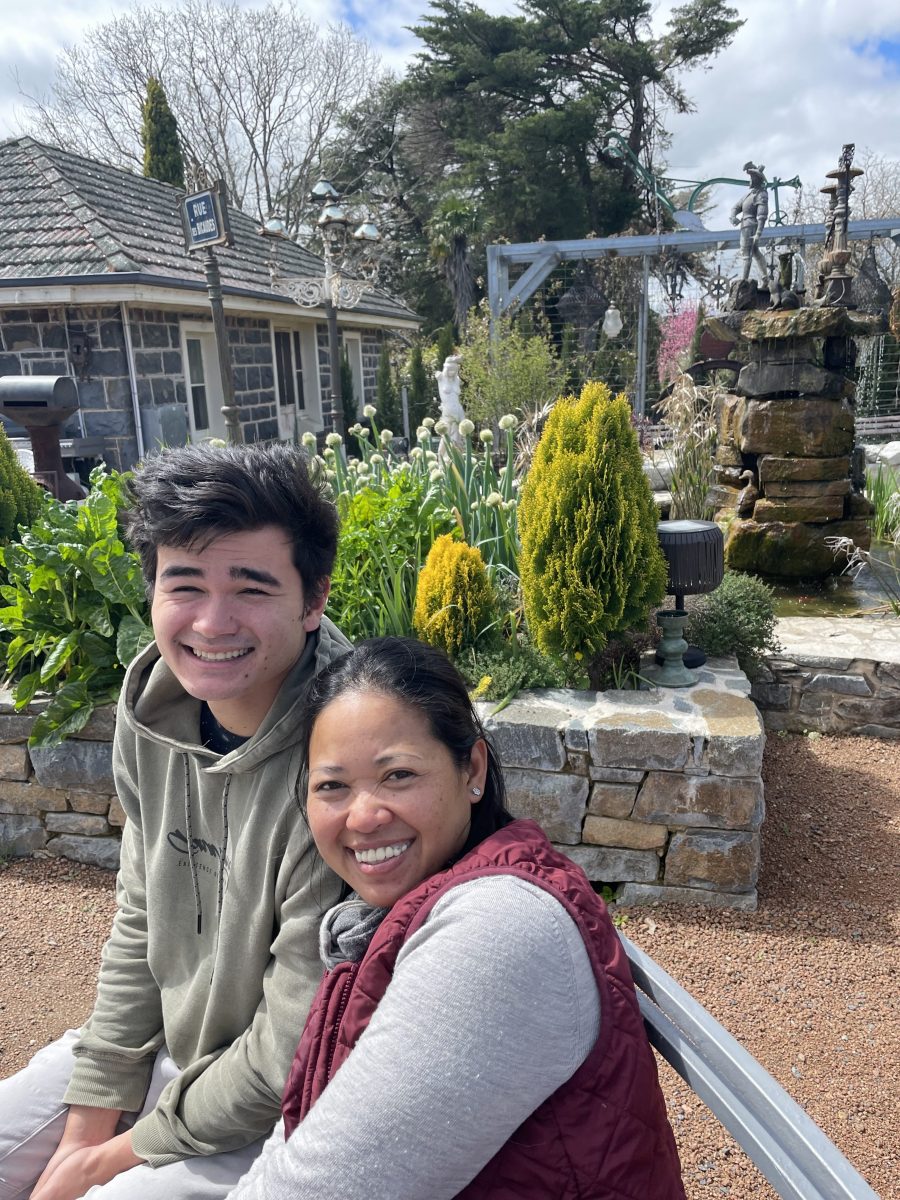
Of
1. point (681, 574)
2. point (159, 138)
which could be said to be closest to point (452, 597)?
point (681, 574)

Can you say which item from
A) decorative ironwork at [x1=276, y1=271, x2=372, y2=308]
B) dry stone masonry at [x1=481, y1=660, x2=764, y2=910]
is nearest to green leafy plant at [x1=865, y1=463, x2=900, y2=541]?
dry stone masonry at [x1=481, y1=660, x2=764, y2=910]

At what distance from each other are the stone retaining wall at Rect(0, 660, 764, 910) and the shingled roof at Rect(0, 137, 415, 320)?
5.69 m

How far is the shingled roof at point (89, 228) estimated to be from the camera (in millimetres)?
7422

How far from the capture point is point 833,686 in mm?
3576

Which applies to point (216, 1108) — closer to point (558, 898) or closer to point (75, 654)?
point (558, 898)

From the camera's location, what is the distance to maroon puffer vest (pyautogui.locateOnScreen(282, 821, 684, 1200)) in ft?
2.60

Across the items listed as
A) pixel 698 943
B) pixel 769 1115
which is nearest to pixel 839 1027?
pixel 698 943

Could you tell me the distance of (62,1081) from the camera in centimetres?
145

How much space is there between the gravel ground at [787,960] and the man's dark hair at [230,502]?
61.9 inches

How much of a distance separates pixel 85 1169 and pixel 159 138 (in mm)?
17789

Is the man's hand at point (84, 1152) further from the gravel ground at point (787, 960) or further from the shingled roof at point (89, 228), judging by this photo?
the shingled roof at point (89, 228)

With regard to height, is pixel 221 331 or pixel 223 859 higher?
pixel 221 331

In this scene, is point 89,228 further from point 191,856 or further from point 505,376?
point 191,856

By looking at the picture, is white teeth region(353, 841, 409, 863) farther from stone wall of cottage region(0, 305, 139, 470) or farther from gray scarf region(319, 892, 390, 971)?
stone wall of cottage region(0, 305, 139, 470)
